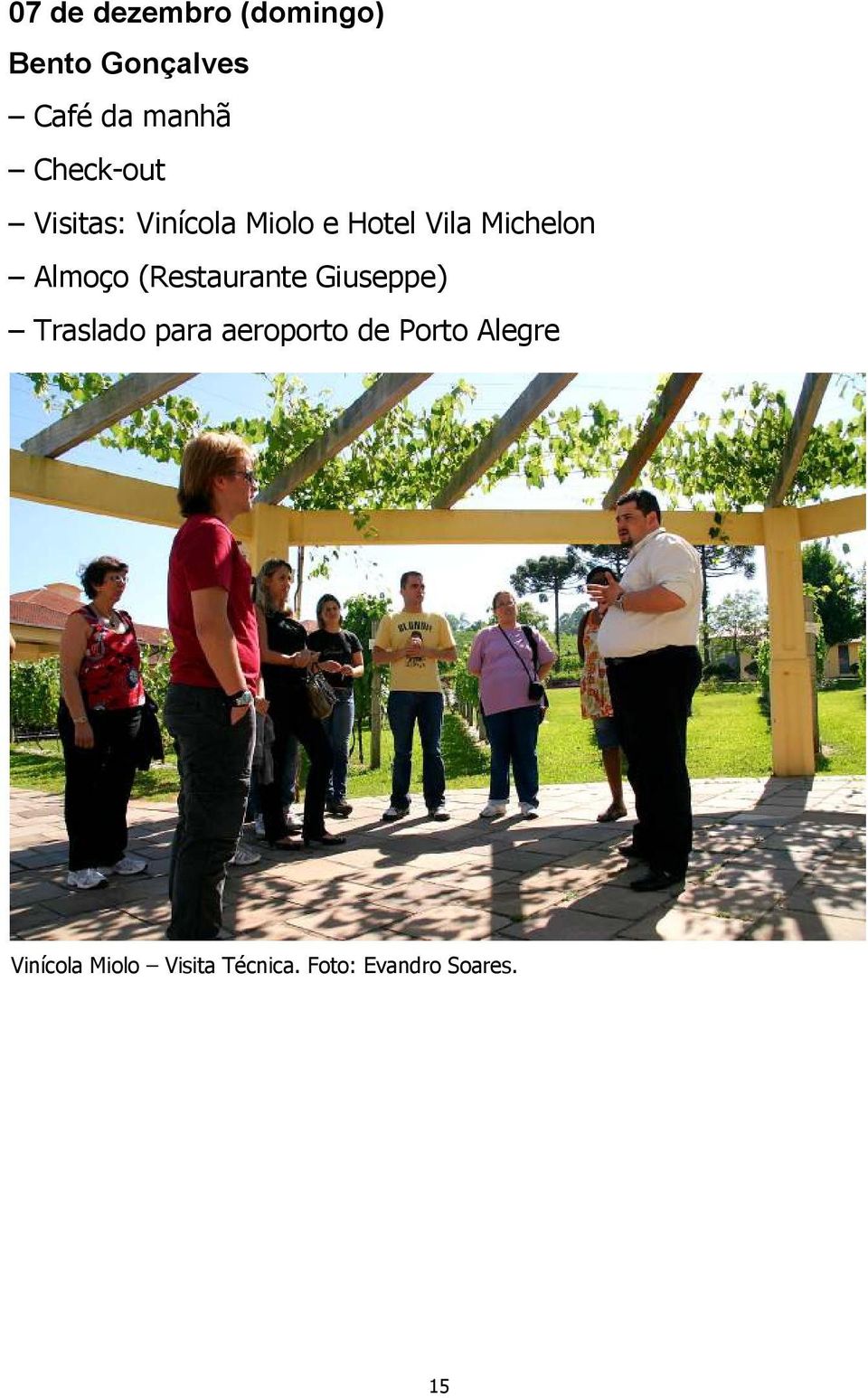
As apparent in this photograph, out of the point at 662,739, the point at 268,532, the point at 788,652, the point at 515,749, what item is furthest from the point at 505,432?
the point at 788,652

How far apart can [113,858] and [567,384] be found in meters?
4.17

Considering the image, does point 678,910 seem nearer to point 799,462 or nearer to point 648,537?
point 648,537

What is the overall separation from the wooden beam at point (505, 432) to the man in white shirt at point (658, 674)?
2.26 m

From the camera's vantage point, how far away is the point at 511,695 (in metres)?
A: 5.00

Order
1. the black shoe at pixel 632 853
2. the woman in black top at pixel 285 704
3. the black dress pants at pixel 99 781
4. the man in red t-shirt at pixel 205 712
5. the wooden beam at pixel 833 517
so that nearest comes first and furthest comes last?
the man in red t-shirt at pixel 205 712 → the black dress pants at pixel 99 781 → the black shoe at pixel 632 853 → the woman in black top at pixel 285 704 → the wooden beam at pixel 833 517

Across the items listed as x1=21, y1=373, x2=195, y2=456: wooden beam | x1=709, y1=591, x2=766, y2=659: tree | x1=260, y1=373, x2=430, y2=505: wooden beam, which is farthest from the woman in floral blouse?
x1=709, y1=591, x2=766, y2=659: tree

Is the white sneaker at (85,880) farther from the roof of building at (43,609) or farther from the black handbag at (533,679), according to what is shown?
the roof of building at (43,609)

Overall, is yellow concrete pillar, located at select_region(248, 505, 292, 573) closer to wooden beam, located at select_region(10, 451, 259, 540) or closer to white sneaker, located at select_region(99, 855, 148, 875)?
wooden beam, located at select_region(10, 451, 259, 540)

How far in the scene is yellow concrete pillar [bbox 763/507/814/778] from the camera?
6727mm

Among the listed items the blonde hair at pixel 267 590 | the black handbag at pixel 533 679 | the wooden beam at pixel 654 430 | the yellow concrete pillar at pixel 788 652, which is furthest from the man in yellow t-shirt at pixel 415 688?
the yellow concrete pillar at pixel 788 652

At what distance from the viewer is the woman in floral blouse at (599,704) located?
4.77 meters

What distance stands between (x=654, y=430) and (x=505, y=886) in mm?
4111
